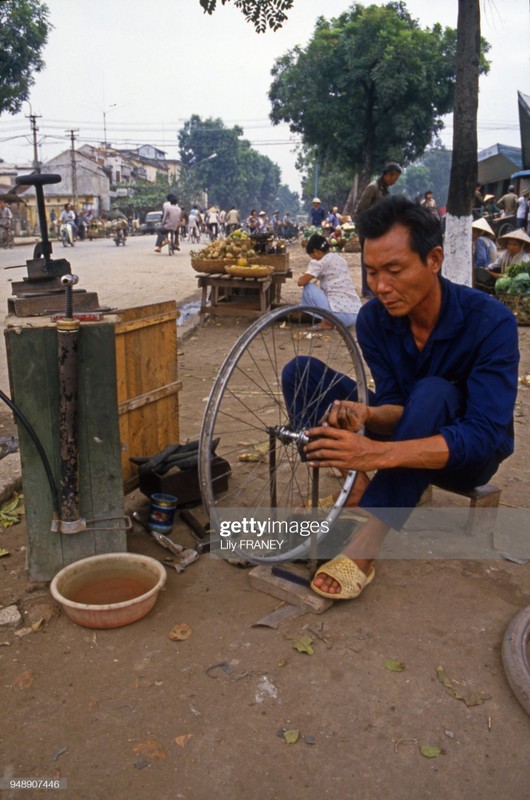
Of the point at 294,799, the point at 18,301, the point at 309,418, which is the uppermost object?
the point at 18,301

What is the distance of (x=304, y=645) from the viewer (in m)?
2.36

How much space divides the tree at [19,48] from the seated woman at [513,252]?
27.4m

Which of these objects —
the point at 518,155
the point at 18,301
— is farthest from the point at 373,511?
the point at 518,155

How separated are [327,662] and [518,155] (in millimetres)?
27670

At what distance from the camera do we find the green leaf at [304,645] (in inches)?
91.7

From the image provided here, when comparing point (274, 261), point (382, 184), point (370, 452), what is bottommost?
point (370, 452)

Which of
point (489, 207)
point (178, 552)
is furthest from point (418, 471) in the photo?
point (489, 207)

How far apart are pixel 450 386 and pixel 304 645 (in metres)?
1.12

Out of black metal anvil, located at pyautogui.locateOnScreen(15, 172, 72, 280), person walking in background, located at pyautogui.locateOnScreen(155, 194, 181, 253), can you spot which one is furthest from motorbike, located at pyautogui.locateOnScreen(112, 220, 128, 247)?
black metal anvil, located at pyautogui.locateOnScreen(15, 172, 72, 280)

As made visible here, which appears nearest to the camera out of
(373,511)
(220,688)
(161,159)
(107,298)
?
(220,688)

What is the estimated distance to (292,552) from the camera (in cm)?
279

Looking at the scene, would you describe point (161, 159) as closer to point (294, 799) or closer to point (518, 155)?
point (518, 155)

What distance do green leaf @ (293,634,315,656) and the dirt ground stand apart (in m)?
0.02

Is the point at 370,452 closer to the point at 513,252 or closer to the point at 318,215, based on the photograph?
the point at 513,252
